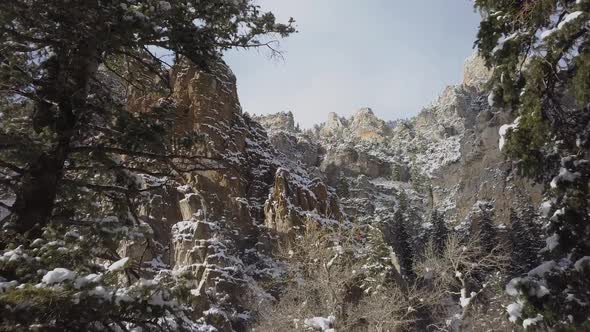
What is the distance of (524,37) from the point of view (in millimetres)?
6340

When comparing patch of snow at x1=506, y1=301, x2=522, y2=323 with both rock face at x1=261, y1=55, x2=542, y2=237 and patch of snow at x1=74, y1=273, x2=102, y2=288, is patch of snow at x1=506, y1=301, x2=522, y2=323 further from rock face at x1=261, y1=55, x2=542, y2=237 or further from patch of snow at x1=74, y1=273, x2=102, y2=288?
rock face at x1=261, y1=55, x2=542, y2=237

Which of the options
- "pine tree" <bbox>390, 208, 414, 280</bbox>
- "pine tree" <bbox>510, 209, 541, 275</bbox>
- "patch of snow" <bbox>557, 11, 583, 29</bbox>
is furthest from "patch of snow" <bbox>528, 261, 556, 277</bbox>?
"pine tree" <bbox>390, 208, 414, 280</bbox>

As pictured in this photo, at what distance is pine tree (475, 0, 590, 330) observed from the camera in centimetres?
609

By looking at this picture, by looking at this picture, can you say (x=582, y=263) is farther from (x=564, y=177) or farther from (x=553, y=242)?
(x=564, y=177)

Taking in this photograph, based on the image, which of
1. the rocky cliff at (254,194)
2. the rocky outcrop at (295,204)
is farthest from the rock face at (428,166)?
the rocky outcrop at (295,204)

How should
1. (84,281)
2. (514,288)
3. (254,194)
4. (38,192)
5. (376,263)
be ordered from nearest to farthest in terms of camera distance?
(84,281)
(38,192)
(514,288)
(376,263)
(254,194)

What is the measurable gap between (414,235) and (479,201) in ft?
43.9

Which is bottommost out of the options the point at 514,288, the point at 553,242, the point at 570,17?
the point at 514,288

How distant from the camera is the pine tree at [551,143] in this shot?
6.09 m

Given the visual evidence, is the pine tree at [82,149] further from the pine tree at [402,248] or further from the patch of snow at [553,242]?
the pine tree at [402,248]

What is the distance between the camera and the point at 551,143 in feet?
21.9

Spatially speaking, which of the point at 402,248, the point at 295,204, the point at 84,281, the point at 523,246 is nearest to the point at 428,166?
the point at 402,248

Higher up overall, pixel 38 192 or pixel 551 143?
pixel 551 143

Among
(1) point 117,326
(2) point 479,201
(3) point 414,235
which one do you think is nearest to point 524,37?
(1) point 117,326
